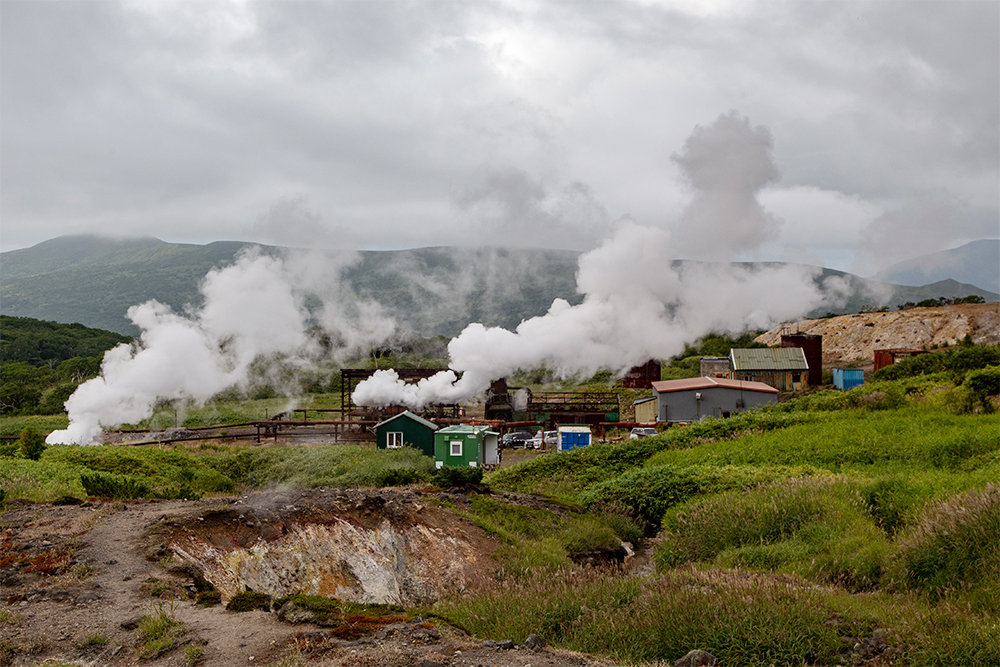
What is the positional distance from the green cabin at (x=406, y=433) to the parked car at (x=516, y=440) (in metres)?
6.00

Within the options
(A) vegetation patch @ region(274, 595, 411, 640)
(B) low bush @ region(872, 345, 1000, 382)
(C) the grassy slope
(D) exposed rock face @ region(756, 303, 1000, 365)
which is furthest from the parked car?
(D) exposed rock face @ region(756, 303, 1000, 365)

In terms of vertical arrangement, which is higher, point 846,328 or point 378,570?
point 846,328

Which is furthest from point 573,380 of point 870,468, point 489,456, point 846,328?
point 870,468

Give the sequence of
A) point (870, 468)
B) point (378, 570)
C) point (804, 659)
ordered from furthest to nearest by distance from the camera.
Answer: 1. point (870, 468)
2. point (378, 570)
3. point (804, 659)

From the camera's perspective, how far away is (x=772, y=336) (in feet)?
306

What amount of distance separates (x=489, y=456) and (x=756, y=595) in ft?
86.6

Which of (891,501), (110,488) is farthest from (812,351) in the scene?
(110,488)

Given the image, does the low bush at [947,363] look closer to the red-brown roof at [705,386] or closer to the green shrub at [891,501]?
the red-brown roof at [705,386]

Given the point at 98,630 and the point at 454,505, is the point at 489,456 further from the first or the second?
the point at 98,630

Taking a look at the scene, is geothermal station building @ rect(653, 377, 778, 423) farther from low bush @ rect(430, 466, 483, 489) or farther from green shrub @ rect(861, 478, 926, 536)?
green shrub @ rect(861, 478, 926, 536)

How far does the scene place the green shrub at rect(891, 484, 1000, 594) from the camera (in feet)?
30.3

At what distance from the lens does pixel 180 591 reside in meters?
9.15

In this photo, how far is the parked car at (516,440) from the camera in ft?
135

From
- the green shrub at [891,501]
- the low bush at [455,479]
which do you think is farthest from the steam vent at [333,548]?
the green shrub at [891,501]
